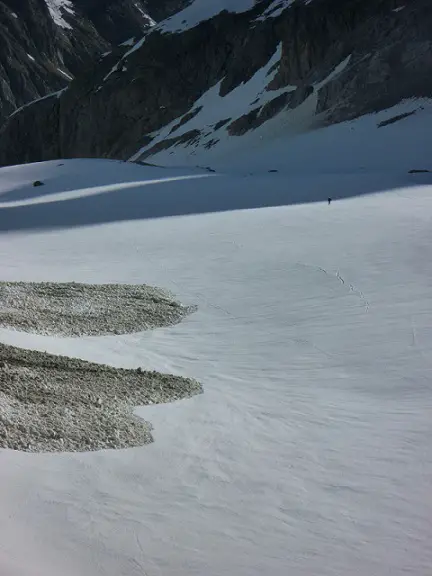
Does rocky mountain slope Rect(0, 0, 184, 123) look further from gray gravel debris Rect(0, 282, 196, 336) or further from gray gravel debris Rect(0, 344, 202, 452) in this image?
gray gravel debris Rect(0, 344, 202, 452)

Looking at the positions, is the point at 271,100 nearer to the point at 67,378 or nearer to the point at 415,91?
the point at 415,91

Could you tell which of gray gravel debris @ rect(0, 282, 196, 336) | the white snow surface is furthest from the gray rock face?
gray gravel debris @ rect(0, 282, 196, 336)

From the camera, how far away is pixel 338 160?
38781 mm

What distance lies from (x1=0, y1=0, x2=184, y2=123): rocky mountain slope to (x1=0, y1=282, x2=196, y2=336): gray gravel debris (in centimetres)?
10963

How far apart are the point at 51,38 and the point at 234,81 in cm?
8225

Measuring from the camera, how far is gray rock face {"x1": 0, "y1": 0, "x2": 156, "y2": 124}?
129725 millimetres

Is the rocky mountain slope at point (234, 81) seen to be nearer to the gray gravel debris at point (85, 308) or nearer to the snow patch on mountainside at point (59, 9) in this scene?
the gray gravel debris at point (85, 308)

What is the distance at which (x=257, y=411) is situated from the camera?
722 centimetres

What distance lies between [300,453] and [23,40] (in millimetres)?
140073

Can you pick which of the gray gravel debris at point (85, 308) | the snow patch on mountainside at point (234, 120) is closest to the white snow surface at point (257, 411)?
the gray gravel debris at point (85, 308)

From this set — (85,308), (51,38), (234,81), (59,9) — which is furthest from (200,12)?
(59,9)

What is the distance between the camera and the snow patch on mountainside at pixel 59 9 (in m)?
150

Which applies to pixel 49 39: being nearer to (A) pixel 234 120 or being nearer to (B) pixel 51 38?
(B) pixel 51 38

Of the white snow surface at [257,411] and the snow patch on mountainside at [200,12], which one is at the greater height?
the snow patch on mountainside at [200,12]
